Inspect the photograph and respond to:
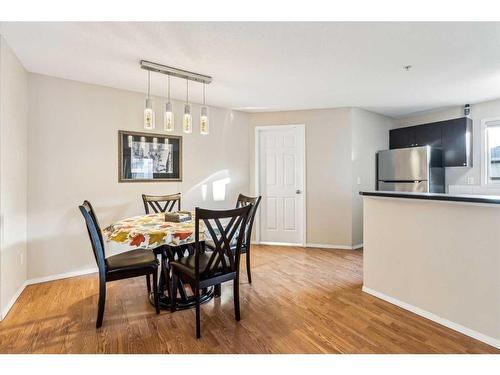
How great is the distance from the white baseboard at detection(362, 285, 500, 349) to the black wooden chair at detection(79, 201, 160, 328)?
2065mm

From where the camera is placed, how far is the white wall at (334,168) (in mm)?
4223

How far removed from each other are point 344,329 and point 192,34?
2.58 meters

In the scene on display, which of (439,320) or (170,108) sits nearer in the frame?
(439,320)

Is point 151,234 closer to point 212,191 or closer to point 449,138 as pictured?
point 212,191

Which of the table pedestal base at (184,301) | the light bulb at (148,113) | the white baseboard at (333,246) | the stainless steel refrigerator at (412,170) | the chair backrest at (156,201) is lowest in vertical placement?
the table pedestal base at (184,301)

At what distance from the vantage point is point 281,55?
94.6 inches

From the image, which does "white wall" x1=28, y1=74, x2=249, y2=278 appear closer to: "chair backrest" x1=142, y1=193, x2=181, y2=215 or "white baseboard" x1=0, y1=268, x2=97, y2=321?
"white baseboard" x1=0, y1=268, x2=97, y2=321

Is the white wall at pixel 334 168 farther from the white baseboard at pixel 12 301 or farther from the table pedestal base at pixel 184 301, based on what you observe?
the white baseboard at pixel 12 301

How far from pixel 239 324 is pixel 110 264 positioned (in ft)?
3.79

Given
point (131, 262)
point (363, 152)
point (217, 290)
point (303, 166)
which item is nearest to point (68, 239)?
point (131, 262)

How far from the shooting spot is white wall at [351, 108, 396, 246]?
425 centimetres

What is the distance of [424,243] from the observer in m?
2.14

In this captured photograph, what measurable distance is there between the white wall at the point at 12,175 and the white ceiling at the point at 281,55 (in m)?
0.27

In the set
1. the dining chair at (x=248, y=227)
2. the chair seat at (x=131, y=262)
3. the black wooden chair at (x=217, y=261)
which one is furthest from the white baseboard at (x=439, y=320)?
the chair seat at (x=131, y=262)
